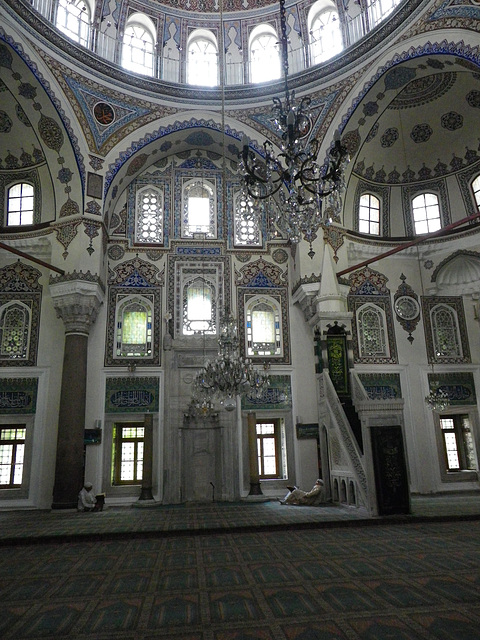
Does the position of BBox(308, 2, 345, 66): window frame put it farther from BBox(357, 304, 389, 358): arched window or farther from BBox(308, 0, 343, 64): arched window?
BBox(357, 304, 389, 358): arched window

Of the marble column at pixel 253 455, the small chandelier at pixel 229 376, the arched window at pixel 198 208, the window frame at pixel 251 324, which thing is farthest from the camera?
the arched window at pixel 198 208

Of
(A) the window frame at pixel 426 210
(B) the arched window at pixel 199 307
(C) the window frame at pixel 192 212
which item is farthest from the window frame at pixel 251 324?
(A) the window frame at pixel 426 210

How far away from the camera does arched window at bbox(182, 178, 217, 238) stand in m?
11.3

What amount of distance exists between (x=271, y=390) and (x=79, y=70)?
25.1ft

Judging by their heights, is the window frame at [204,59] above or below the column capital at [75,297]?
above

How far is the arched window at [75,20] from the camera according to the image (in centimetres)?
1000

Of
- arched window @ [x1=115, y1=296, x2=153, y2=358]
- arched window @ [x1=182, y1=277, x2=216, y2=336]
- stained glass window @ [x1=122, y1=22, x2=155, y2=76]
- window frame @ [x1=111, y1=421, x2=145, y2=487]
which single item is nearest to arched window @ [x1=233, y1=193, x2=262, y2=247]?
arched window @ [x1=182, y1=277, x2=216, y2=336]

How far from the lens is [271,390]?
10422mm

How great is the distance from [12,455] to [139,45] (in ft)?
30.2

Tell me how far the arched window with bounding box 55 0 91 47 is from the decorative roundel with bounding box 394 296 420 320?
8804 mm

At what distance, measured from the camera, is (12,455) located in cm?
965

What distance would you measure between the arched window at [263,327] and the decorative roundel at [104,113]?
4905 millimetres

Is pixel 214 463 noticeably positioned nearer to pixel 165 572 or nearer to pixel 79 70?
pixel 165 572

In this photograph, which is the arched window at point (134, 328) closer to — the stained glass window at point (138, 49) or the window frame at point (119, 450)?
the window frame at point (119, 450)
